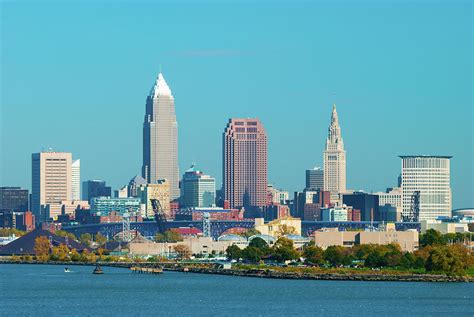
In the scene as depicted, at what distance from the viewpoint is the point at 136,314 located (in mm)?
83125

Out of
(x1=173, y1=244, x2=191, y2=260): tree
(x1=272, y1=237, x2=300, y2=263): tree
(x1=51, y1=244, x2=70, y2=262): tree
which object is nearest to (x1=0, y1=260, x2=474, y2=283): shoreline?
(x1=272, y1=237, x2=300, y2=263): tree

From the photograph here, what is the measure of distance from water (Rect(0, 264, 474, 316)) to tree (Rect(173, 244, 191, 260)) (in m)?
56.7

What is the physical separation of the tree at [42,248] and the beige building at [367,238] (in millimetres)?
29779

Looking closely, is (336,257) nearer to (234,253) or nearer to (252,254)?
(252,254)

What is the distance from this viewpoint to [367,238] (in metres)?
171

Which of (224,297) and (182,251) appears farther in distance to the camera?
(182,251)

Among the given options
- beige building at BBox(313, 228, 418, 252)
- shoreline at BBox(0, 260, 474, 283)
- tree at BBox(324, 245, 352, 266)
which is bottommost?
shoreline at BBox(0, 260, 474, 283)

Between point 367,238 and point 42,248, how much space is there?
38221 millimetres

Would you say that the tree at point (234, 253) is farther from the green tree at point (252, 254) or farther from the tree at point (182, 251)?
the tree at point (182, 251)

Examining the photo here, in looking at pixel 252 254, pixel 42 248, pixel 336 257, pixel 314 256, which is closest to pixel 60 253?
pixel 42 248

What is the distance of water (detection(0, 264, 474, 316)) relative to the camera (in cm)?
8588

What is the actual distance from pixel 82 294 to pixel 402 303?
20.9 metres

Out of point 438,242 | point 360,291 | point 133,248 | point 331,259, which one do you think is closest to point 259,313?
point 360,291

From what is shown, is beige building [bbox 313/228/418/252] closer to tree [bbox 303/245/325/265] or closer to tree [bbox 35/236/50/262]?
tree [bbox 303/245/325/265]
